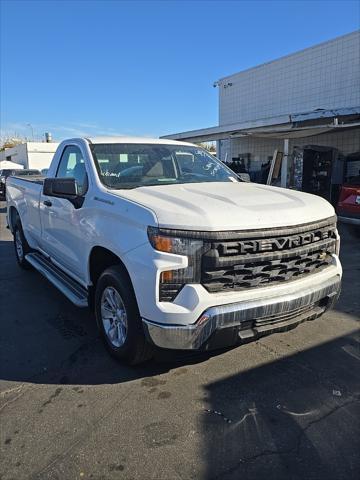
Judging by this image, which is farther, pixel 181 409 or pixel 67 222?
pixel 67 222

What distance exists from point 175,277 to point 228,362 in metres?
1.27

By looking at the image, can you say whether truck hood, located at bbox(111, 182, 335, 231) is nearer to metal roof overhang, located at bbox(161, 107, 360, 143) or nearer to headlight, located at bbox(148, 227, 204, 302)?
headlight, located at bbox(148, 227, 204, 302)

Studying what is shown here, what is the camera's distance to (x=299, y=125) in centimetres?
1204

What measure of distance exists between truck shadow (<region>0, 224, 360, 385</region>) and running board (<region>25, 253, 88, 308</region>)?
433mm

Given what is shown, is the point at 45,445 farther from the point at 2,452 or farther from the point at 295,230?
the point at 295,230

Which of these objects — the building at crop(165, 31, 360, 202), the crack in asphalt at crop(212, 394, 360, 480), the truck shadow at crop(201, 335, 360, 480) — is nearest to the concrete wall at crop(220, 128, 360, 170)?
the building at crop(165, 31, 360, 202)

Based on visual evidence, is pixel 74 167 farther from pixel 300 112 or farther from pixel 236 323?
pixel 300 112

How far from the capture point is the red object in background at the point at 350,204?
8.42 metres

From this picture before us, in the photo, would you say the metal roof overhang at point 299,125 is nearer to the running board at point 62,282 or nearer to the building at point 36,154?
the running board at point 62,282

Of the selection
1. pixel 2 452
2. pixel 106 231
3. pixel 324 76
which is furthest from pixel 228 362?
pixel 324 76

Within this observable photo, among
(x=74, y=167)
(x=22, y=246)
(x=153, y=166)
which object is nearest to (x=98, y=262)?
(x=153, y=166)

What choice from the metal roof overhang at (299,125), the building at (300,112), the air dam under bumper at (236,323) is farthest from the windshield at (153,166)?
the building at (300,112)

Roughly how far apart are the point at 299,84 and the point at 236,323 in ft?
51.5

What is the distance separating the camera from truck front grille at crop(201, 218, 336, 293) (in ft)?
9.55
